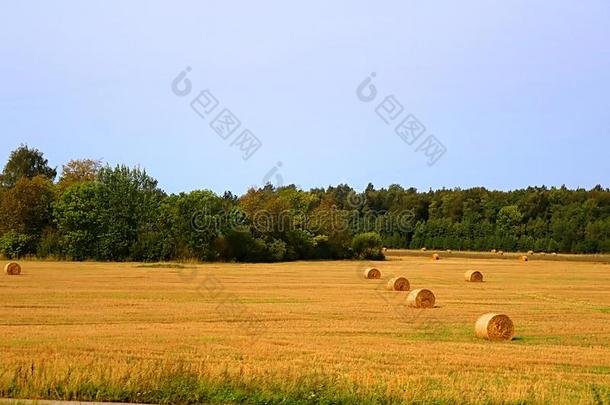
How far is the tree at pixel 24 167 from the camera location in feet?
353

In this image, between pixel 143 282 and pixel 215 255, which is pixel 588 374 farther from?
pixel 215 255

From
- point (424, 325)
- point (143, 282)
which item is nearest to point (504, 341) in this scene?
point (424, 325)

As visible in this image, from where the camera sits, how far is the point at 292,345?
18.8 m

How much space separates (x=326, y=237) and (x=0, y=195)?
108 ft

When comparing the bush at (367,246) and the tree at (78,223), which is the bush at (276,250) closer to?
the bush at (367,246)

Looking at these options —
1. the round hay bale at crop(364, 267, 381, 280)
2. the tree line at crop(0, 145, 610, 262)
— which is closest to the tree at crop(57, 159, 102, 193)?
the tree line at crop(0, 145, 610, 262)

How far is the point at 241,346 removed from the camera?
724 inches

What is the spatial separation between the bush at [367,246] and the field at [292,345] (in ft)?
152

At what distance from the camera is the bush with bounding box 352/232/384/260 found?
86438 millimetres

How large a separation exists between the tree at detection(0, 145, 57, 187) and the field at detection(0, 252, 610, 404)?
7356 centimetres

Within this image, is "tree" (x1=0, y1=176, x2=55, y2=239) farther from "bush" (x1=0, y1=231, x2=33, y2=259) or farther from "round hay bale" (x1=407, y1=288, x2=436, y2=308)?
"round hay bale" (x1=407, y1=288, x2=436, y2=308)

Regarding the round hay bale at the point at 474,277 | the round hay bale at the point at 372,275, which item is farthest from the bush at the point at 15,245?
the round hay bale at the point at 474,277

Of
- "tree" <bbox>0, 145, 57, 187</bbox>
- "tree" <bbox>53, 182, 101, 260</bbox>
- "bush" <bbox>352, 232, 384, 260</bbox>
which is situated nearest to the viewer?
"tree" <bbox>53, 182, 101, 260</bbox>

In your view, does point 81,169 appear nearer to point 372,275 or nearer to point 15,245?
point 15,245
